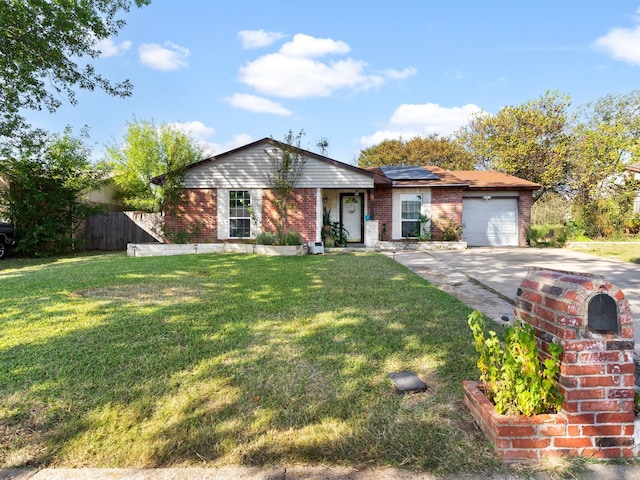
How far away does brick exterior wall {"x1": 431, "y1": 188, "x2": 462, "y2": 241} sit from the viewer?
1409 cm

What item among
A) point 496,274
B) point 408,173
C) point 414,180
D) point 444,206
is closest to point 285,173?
point 414,180

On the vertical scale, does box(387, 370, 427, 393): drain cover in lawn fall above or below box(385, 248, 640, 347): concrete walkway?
below

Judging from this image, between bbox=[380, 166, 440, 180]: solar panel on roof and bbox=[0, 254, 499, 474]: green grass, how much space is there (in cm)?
1006

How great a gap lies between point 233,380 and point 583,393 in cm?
220

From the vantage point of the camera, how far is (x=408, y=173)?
1500 cm

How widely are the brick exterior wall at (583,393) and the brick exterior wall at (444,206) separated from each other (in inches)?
500

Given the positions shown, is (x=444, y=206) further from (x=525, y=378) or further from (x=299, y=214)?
(x=525, y=378)

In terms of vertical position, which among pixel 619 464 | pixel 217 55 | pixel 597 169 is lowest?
pixel 619 464

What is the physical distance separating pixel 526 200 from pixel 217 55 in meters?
13.6

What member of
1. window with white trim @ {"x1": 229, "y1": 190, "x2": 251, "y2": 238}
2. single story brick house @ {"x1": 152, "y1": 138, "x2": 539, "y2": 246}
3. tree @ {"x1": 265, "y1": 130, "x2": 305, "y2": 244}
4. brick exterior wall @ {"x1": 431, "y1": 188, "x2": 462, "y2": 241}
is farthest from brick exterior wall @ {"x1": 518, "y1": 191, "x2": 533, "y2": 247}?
window with white trim @ {"x1": 229, "y1": 190, "x2": 251, "y2": 238}

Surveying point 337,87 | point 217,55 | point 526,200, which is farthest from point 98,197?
point 526,200

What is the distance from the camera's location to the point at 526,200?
585 inches

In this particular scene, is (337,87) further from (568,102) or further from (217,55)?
(568,102)

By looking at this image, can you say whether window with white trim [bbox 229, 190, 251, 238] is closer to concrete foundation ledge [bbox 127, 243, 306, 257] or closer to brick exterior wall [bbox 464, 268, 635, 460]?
concrete foundation ledge [bbox 127, 243, 306, 257]
